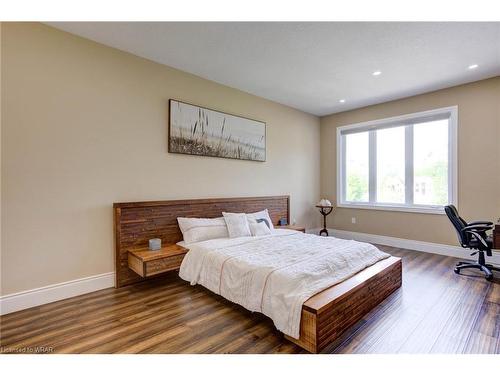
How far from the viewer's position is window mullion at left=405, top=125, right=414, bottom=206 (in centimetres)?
468

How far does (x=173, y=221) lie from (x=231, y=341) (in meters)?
1.88

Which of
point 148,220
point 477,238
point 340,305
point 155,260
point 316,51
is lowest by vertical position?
point 340,305

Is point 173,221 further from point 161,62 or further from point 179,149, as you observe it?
point 161,62

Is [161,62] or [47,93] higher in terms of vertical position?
[161,62]

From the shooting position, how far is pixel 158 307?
8.14 ft

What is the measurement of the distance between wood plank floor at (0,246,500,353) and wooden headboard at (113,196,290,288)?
1.11 ft

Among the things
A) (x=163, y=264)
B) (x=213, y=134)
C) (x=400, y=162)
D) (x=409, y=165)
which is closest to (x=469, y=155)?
(x=409, y=165)

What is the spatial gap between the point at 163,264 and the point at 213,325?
1016mm

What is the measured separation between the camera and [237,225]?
357cm

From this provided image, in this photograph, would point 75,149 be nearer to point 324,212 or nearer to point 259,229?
point 259,229

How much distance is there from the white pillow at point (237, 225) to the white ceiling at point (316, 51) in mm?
2094

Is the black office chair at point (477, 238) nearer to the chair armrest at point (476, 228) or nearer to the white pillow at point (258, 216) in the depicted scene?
the chair armrest at point (476, 228)

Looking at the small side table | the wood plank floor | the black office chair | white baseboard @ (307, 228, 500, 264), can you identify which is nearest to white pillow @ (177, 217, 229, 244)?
the wood plank floor
